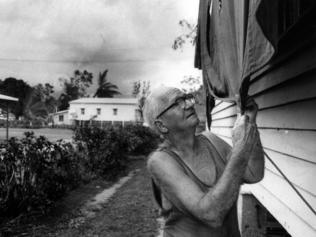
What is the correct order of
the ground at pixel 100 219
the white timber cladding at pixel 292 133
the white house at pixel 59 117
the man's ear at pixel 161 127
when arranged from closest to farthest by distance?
1. the man's ear at pixel 161 127
2. the white timber cladding at pixel 292 133
3. the ground at pixel 100 219
4. the white house at pixel 59 117

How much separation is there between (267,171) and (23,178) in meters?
3.60

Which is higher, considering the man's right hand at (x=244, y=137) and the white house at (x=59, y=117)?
the white house at (x=59, y=117)

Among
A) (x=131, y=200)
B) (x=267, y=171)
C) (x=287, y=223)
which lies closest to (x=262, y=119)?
(x=267, y=171)

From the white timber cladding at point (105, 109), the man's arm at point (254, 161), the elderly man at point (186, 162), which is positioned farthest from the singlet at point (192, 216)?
the white timber cladding at point (105, 109)

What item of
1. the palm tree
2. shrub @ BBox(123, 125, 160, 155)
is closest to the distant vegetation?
the palm tree

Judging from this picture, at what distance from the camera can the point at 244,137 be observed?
4.38 feet

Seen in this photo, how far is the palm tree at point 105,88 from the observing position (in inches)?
2731

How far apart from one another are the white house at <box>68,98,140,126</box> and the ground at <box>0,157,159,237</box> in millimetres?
Result: 45917

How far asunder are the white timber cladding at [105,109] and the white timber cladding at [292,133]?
1976 inches

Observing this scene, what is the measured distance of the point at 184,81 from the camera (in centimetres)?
1748

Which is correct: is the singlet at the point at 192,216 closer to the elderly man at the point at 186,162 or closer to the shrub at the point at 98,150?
the elderly man at the point at 186,162

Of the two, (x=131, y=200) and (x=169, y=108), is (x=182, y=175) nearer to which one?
(x=169, y=108)

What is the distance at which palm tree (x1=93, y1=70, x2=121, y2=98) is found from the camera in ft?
228

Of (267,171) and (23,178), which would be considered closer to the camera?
(267,171)
